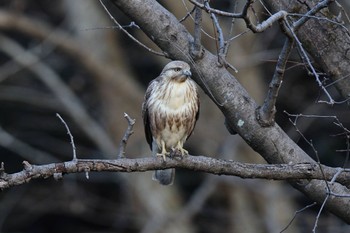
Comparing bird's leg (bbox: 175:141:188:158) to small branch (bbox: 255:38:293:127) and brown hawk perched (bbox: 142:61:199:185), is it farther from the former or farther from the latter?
small branch (bbox: 255:38:293:127)

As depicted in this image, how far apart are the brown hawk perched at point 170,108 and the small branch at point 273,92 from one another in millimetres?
932

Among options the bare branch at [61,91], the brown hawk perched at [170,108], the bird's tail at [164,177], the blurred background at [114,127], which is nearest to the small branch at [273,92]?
the brown hawk perched at [170,108]

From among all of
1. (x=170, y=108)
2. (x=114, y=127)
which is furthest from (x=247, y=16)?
(x=114, y=127)

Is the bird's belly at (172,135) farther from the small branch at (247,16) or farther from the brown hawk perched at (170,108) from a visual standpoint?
the small branch at (247,16)

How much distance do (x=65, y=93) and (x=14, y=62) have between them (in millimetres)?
720

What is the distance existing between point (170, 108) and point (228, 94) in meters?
0.90

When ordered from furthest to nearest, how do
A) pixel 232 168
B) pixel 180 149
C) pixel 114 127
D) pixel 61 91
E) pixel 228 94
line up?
pixel 114 127
pixel 61 91
pixel 180 149
pixel 228 94
pixel 232 168

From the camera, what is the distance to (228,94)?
4949 mm

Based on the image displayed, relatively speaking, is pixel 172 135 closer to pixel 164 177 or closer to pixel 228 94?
pixel 164 177

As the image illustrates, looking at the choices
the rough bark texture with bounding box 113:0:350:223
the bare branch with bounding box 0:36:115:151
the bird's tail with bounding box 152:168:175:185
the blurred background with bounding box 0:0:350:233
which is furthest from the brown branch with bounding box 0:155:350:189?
the bare branch with bounding box 0:36:115:151

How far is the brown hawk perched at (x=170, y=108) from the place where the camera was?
228 inches

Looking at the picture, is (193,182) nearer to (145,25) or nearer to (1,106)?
(1,106)

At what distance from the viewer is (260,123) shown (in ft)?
16.1

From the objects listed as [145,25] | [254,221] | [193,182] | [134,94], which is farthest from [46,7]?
→ [145,25]
